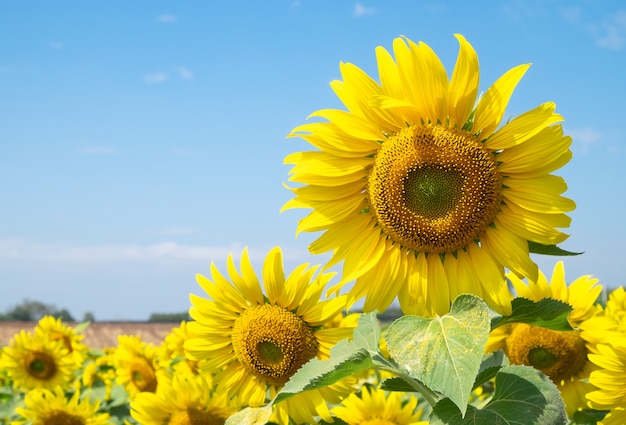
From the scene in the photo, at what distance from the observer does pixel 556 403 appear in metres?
2.04

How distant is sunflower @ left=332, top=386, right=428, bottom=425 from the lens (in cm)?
339

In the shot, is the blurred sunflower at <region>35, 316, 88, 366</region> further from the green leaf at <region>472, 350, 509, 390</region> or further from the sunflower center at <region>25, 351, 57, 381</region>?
the green leaf at <region>472, 350, 509, 390</region>

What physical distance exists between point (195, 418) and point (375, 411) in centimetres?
93

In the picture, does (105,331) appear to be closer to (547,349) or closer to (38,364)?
(38,364)

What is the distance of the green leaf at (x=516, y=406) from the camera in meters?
2.01

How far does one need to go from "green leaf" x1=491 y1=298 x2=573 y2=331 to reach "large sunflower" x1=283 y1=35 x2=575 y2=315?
0.21 feet

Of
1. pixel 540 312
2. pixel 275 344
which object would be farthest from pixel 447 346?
pixel 275 344

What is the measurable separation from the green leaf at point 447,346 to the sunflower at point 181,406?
1.96 meters

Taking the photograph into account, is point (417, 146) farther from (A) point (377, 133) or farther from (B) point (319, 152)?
(B) point (319, 152)

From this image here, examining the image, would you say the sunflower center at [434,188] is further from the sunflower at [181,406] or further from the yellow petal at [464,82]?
the sunflower at [181,406]

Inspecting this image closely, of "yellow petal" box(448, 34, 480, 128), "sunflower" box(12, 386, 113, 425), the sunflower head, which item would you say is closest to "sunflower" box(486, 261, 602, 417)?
the sunflower head

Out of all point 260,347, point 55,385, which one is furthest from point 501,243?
point 55,385

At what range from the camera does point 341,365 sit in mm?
2049

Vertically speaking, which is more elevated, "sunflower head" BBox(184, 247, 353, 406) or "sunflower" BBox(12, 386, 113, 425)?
"sunflower head" BBox(184, 247, 353, 406)
